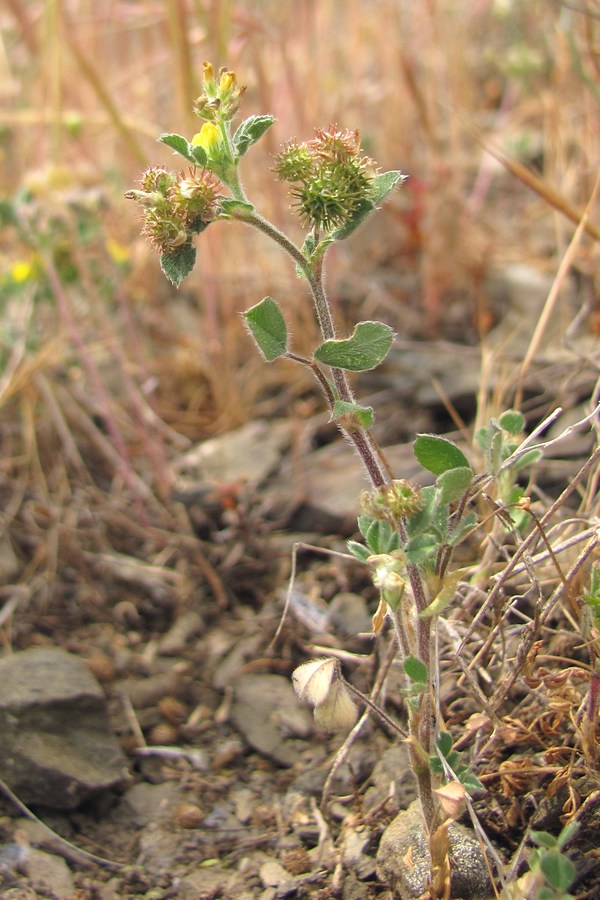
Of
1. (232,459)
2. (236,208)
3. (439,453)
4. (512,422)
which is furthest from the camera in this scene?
(232,459)

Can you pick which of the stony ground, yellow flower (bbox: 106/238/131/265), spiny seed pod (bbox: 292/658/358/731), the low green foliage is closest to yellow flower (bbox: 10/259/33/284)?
yellow flower (bbox: 106/238/131/265)

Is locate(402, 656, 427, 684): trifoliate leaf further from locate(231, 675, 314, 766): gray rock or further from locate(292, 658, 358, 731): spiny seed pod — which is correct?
locate(231, 675, 314, 766): gray rock

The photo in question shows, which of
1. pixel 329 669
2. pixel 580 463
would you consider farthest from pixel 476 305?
pixel 329 669

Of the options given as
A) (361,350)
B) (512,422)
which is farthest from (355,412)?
(512,422)

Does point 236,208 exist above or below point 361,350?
above

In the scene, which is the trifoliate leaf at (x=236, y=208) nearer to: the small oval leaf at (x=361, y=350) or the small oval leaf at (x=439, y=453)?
the small oval leaf at (x=361, y=350)

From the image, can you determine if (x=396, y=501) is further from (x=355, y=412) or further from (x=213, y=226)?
(x=213, y=226)
